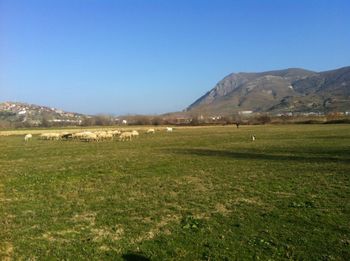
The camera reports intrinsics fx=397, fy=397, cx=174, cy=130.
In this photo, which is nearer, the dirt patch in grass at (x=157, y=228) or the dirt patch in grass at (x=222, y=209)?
the dirt patch in grass at (x=157, y=228)

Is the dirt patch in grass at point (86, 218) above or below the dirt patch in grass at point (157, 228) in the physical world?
above

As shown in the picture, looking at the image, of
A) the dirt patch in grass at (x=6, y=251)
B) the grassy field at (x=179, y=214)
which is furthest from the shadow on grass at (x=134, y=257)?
the dirt patch in grass at (x=6, y=251)

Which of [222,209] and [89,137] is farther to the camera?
[89,137]

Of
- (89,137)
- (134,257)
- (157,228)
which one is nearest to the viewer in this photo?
(134,257)

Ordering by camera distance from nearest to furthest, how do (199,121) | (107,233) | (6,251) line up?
1. (6,251)
2. (107,233)
3. (199,121)

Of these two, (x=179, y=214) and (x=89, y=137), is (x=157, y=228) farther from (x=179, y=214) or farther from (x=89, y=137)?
(x=89, y=137)

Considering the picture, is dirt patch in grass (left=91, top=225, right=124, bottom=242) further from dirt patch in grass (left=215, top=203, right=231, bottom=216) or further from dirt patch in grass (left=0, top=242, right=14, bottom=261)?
dirt patch in grass (left=215, top=203, right=231, bottom=216)

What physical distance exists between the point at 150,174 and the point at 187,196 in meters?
6.66

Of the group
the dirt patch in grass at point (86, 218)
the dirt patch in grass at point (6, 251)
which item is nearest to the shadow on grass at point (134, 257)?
the dirt patch in grass at point (6, 251)

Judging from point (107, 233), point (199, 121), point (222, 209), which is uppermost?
point (107, 233)

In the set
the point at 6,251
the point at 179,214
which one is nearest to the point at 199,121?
the point at 179,214

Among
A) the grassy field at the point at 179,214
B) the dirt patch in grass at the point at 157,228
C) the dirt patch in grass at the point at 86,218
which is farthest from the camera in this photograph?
the dirt patch in grass at the point at 86,218

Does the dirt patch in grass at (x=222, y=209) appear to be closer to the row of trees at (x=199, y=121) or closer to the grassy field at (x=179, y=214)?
the grassy field at (x=179, y=214)

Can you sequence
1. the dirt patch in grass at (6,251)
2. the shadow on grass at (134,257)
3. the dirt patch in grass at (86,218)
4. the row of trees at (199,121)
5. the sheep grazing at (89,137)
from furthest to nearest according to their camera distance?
the row of trees at (199,121)
the sheep grazing at (89,137)
the dirt patch in grass at (86,218)
the dirt patch in grass at (6,251)
the shadow on grass at (134,257)
